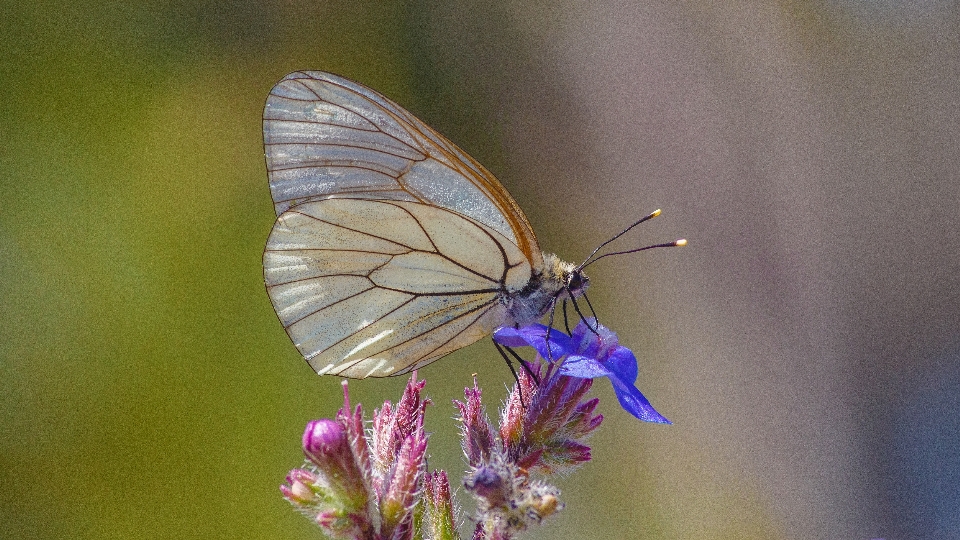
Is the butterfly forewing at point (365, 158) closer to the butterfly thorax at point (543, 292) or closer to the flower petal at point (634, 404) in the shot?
the butterfly thorax at point (543, 292)

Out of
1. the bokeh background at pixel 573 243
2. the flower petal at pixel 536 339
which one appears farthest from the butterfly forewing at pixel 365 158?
the bokeh background at pixel 573 243

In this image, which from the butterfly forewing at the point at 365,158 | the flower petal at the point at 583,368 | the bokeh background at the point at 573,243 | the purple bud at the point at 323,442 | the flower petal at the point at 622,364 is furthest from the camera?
the bokeh background at the point at 573,243

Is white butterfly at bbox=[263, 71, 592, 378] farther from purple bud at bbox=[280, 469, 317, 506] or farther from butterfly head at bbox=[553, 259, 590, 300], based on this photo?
purple bud at bbox=[280, 469, 317, 506]

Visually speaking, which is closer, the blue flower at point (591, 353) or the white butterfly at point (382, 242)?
the blue flower at point (591, 353)

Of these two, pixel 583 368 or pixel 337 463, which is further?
pixel 583 368

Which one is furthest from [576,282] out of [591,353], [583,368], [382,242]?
[382,242]

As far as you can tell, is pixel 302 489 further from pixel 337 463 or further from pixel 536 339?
pixel 536 339

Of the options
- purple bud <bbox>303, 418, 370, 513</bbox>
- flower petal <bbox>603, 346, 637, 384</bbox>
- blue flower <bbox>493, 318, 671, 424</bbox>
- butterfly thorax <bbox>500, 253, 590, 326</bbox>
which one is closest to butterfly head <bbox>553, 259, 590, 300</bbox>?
butterfly thorax <bbox>500, 253, 590, 326</bbox>
